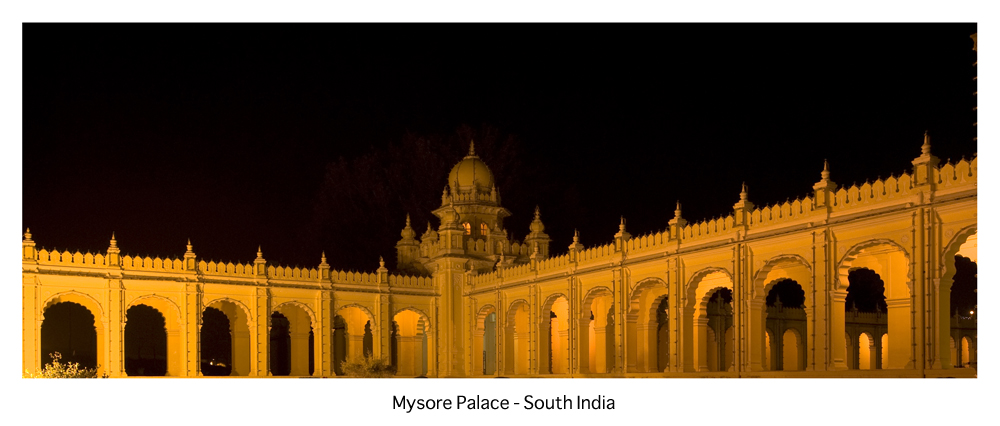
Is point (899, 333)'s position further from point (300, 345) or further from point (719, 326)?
point (300, 345)

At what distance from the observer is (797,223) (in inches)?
894

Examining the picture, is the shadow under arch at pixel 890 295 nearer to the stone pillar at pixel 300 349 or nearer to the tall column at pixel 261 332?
the tall column at pixel 261 332

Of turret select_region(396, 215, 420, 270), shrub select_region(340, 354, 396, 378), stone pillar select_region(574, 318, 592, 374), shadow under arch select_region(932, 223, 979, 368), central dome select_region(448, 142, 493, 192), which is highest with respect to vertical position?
central dome select_region(448, 142, 493, 192)

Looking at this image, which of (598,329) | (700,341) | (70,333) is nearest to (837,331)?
(700,341)

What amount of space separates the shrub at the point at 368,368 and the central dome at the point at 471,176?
1016 centimetres

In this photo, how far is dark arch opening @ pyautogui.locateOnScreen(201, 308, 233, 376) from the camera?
40.4m

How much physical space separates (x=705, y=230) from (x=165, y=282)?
1675 cm

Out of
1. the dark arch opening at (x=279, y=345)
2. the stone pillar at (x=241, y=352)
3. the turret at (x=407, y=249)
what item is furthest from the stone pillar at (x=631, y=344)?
the dark arch opening at (x=279, y=345)

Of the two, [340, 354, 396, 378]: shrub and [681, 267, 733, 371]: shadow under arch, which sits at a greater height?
[681, 267, 733, 371]: shadow under arch

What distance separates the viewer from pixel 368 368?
101ft

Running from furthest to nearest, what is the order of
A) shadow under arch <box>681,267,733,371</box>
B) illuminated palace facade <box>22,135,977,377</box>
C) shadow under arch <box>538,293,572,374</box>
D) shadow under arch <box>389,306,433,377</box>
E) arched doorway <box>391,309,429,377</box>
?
arched doorway <box>391,309,429,377</box> < shadow under arch <box>389,306,433,377</box> < shadow under arch <box>538,293,572,374</box> < shadow under arch <box>681,267,733,371</box> < illuminated palace facade <box>22,135,977,377</box>

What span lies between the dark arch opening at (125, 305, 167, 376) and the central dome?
506 inches

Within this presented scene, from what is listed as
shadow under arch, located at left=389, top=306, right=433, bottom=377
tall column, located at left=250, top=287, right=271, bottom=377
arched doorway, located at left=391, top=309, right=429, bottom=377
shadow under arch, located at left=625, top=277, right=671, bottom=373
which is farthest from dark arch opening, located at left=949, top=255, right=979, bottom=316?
tall column, located at left=250, top=287, right=271, bottom=377

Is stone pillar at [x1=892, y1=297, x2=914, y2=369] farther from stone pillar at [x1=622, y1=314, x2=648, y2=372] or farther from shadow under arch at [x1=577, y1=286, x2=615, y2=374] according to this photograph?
shadow under arch at [x1=577, y1=286, x2=615, y2=374]
